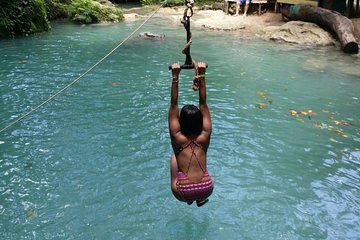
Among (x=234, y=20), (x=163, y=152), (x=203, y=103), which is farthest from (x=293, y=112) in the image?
(x=234, y=20)

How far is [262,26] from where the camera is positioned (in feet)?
57.4

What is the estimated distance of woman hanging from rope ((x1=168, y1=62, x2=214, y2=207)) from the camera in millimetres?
3857

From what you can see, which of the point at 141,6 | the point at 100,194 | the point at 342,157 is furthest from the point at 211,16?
the point at 100,194

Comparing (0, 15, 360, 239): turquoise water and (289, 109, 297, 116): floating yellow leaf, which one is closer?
(0, 15, 360, 239): turquoise water

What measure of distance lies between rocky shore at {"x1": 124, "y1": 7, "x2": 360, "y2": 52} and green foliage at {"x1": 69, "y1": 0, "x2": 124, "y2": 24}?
2.74ft

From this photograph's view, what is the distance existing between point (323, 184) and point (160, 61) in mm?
7372

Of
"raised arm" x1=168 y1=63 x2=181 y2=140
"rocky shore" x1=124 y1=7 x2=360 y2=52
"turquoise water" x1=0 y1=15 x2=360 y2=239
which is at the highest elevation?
"raised arm" x1=168 y1=63 x2=181 y2=140

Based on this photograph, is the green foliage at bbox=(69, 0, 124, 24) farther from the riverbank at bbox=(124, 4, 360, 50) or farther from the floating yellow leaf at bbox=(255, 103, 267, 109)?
the floating yellow leaf at bbox=(255, 103, 267, 109)

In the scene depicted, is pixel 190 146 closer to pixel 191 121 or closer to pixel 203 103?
pixel 191 121

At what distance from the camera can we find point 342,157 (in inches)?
248

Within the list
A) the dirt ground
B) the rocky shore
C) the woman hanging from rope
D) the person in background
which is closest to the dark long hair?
the woman hanging from rope

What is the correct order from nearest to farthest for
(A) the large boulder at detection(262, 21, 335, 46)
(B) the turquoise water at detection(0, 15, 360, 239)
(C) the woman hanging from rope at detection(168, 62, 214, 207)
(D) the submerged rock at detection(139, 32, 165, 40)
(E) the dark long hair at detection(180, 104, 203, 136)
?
1. (E) the dark long hair at detection(180, 104, 203, 136)
2. (C) the woman hanging from rope at detection(168, 62, 214, 207)
3. (B) the turquoise water at detection(0, 15, 360, 239)
4. (A) the large boulder at detection(262, 21, 335, 46)
5. (D) the submerged rock at detection(139, 32, 165, 40)

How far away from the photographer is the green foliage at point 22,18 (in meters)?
14.6

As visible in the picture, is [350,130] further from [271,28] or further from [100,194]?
[271,28]
